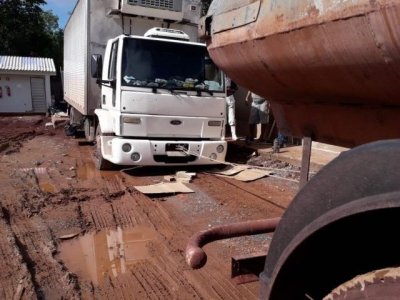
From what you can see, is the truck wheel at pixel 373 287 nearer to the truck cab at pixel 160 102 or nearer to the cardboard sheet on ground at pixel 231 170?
the truck cab at pixel 160 102

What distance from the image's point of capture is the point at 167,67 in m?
7.84

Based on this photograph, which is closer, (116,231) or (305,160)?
(305,160)

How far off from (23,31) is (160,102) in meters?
35.2

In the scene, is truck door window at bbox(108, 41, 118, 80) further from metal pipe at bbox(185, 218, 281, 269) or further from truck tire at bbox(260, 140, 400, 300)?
truck tire at bbox(260, 140, 400, 300)

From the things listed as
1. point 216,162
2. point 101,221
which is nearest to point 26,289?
point 101,221

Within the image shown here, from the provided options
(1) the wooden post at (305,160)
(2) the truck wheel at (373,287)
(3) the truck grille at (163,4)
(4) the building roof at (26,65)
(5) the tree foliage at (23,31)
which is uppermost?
(5) the tree foliage at (23,31)

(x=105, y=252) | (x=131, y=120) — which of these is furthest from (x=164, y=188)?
(x=105, y=252)

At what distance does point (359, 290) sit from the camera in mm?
1236

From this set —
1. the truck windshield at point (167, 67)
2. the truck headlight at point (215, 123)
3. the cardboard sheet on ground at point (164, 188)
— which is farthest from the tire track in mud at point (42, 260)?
the truck headlight at point (215, 123)

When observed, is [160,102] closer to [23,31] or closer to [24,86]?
[24,86]

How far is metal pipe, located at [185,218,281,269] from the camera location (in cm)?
174

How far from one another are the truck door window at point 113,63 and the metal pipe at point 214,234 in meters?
6.13

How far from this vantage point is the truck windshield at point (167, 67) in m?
7.64

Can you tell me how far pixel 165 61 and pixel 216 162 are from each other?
87.1 inches
